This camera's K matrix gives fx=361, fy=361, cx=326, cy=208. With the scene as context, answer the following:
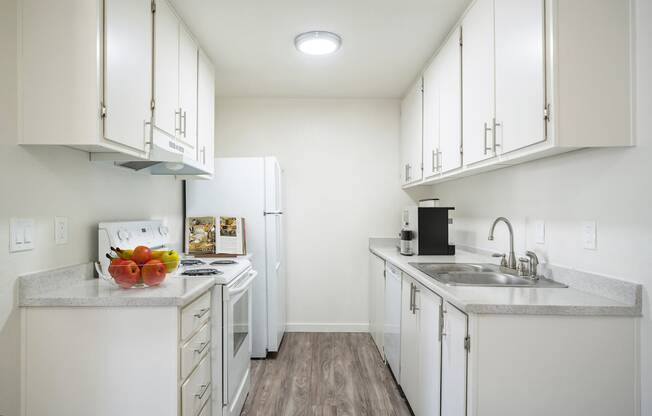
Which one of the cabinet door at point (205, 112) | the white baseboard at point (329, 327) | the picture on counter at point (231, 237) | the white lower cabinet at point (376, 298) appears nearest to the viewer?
the cabinet door at point (205, 112)

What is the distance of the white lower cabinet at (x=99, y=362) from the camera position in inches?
55.3

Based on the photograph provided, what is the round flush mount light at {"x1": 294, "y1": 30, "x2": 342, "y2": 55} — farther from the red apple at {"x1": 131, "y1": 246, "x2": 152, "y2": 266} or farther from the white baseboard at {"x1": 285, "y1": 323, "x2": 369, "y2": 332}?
the white baseboard at {"x1": 285, "y1": 323, "x2": 369, "y2": 332}

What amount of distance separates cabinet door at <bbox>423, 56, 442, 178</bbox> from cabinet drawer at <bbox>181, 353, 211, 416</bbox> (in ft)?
6.34

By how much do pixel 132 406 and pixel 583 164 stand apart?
209cm

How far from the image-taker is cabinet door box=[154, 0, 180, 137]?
1.88 metres

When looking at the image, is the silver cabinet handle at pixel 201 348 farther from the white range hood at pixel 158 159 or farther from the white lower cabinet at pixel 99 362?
the white range hood at pixel 158 159

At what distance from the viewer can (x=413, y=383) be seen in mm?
2105

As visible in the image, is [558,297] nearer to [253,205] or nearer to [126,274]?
[126,274]

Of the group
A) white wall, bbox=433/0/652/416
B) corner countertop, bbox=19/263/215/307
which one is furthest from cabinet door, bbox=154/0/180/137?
white wall, bbox=433/0/652/416

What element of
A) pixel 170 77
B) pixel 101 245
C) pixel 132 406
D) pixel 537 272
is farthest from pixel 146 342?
pixel 537 272

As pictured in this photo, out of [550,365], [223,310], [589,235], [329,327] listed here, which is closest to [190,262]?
[223,310]

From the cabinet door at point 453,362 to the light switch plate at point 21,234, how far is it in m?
1.73

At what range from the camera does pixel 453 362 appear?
4.90ft

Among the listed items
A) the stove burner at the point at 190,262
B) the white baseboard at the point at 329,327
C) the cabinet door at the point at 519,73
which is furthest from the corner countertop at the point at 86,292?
the white baseboard at the point at 329,327
